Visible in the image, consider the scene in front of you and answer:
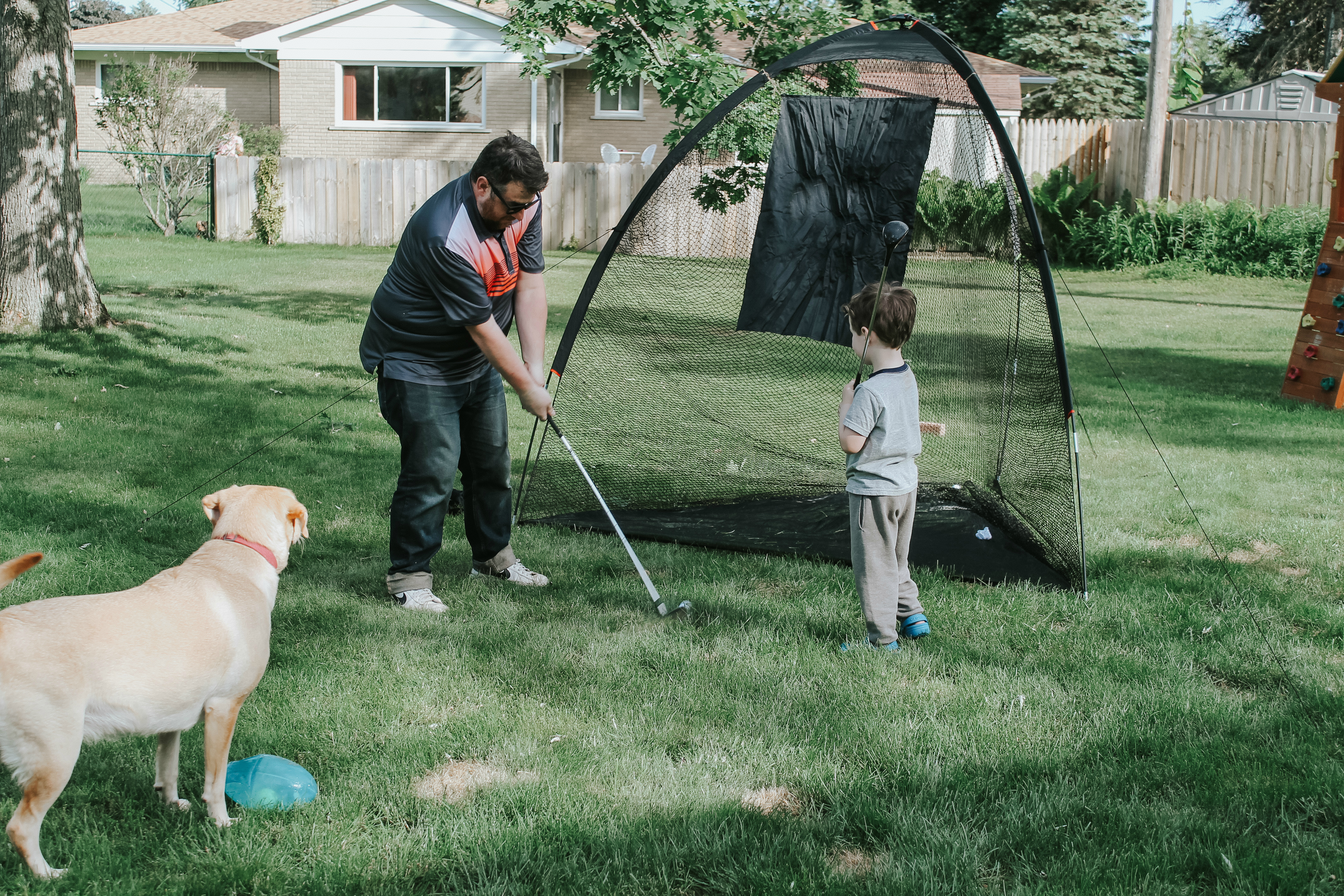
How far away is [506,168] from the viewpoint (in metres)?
3.63

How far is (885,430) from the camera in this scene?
12.1ft

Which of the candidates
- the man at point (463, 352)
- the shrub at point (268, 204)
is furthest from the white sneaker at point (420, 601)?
the shrub at point (268, 204)

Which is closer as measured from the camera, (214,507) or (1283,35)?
(214,507)

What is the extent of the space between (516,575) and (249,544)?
1798mm

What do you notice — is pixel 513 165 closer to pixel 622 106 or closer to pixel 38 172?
pixel 38 172

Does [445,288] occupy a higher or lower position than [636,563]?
higher

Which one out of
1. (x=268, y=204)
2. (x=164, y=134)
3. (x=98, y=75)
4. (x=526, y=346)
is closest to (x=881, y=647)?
(x=526, y=346)

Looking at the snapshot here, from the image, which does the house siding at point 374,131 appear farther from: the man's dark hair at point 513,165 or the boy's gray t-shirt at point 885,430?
the boy's gray t-shirt at point 885,430

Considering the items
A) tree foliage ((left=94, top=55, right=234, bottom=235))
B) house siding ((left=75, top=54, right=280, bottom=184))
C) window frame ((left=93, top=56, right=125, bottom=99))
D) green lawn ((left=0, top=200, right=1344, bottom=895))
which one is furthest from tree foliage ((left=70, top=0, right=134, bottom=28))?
green lawn ((left=0, top=200, right=1344, bottom=895))

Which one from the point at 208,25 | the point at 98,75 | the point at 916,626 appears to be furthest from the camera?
the point at 98,75

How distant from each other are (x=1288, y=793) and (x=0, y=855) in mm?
3131

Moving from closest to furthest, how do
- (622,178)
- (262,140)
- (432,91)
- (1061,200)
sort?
(1061,200) → (622,178) → (262,140) → (432,91)

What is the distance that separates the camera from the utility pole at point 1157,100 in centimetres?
1566

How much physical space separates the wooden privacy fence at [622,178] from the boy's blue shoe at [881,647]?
13.9 metres
